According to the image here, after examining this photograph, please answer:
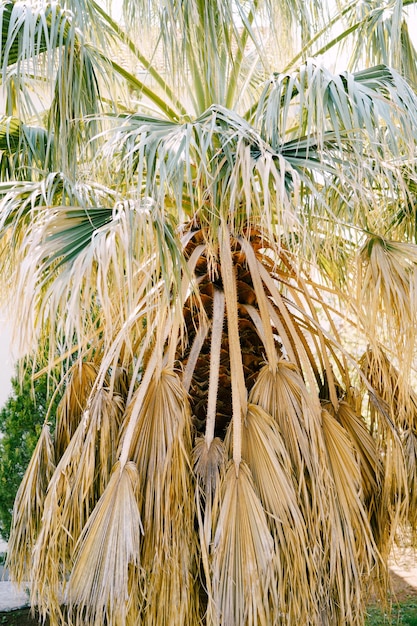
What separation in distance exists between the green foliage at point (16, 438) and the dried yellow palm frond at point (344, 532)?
8.84 ft

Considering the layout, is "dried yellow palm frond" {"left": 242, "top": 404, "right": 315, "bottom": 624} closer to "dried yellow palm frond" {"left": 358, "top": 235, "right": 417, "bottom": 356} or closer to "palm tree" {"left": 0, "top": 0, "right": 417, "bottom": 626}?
"palm tree" {"left": 0, "top": 0, "right": 417, "bottom": 626}

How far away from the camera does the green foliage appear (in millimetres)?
5330

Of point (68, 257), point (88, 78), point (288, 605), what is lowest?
point (288, 605)

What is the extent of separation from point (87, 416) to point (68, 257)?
1.11 m

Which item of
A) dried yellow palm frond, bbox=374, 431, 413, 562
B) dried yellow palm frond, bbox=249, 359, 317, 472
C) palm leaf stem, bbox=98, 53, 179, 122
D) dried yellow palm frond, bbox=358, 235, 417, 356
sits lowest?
dried yellow palm frond, bbox=374, 431, 413, 562

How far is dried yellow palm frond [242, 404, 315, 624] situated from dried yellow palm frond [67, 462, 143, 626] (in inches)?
22.2

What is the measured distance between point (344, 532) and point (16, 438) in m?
3.06

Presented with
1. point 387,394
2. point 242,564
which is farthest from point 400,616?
point 242,564

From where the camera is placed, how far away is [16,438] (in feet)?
17.7

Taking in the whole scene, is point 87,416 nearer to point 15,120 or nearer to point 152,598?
point 152,598

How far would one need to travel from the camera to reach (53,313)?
243 centimetres

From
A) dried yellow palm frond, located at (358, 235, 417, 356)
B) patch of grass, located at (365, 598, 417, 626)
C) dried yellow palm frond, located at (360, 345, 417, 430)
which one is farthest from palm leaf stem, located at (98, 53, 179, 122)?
patch of grass, located at (365, 598, 417, 626)

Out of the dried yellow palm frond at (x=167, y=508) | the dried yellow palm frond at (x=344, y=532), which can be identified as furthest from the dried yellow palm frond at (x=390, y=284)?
the dried yellow palm frond at (x=167, y=508)

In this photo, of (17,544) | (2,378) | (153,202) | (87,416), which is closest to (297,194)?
(153,202)
